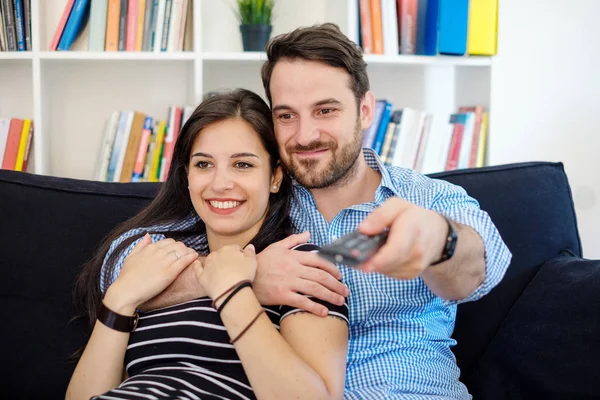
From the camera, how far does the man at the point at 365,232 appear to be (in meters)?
1.18

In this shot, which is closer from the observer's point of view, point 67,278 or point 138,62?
point 67,278

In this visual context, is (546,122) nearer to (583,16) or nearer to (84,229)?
(583,16)

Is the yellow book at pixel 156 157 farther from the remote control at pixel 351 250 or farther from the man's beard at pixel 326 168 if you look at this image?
the remote control at pixel 351 250

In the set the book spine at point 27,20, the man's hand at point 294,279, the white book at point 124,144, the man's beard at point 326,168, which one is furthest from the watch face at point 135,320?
the book spine at point 27,20

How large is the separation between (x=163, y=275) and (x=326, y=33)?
2.31 ft

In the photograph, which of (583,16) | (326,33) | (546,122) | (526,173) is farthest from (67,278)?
(583,16)

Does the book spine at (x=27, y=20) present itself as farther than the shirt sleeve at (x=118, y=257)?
Yes

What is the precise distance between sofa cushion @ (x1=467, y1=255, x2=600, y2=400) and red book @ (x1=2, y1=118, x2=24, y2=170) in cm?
183

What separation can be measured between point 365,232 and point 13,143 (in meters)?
2.03

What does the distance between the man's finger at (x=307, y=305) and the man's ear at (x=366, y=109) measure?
660 mm

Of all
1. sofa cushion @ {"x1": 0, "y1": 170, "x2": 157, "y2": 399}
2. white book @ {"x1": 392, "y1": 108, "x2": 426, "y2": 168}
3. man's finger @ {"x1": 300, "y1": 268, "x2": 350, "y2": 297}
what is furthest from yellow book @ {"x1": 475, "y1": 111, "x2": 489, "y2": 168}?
man's finger @ {"x1": 300, "y1": 268, "x2": 350, "y2": 297}

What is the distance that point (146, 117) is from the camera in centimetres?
277

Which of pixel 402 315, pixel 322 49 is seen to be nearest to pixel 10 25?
pixel 322 49

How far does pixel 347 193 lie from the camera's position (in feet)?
5.74
